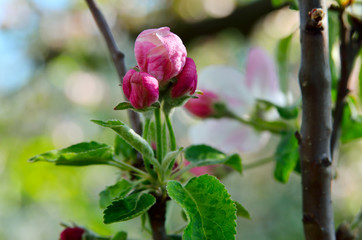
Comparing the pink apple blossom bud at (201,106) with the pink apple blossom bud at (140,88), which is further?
the pink apple blossom bud at (201,106)

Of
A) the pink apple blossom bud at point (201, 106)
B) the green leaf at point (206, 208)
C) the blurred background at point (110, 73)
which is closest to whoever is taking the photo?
the green leaf at point (206, 208)

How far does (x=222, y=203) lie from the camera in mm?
315

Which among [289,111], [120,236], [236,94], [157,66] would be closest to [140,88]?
[157,66]

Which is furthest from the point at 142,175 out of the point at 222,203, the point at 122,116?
the point at 122,116

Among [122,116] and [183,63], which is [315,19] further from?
[122,116]

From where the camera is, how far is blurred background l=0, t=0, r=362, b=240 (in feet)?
6.69

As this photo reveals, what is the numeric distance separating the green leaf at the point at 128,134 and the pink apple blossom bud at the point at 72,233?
120 millimetres

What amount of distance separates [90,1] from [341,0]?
0.83 ft

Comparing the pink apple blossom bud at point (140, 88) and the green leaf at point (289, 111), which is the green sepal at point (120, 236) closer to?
the pink apple blossom bud at point (140, 88)

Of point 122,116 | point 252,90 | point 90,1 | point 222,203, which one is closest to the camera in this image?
point 222,203

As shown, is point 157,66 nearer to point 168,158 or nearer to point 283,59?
point 168,158

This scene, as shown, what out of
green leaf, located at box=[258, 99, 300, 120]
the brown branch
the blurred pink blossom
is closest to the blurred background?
the blurred pink blossom

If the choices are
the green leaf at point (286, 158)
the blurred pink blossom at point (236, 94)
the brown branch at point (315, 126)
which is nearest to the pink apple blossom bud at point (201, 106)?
the blurred pink blossom at point (236, 94)

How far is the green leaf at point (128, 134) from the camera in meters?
0.32
